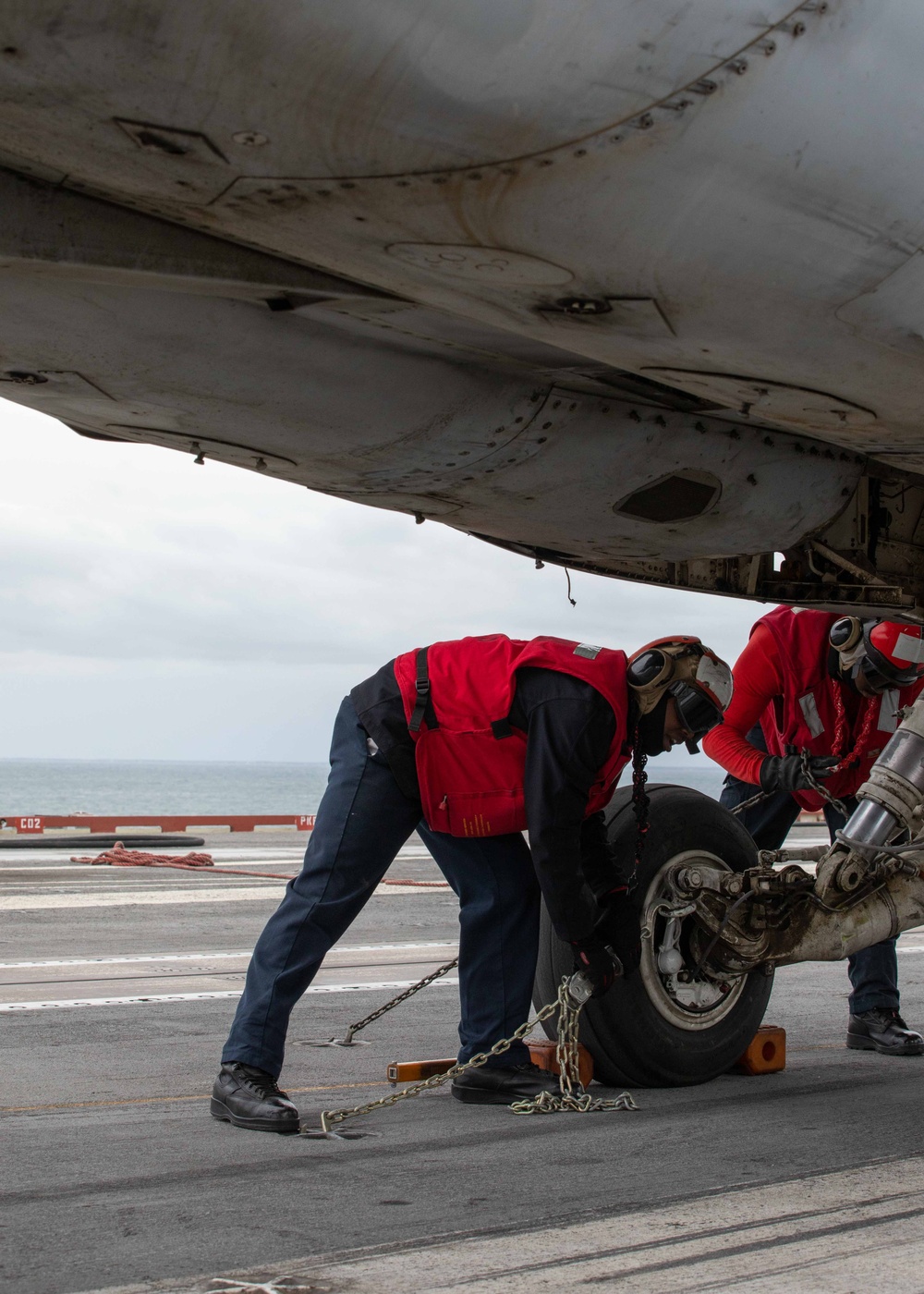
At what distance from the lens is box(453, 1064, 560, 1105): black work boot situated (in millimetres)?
4273

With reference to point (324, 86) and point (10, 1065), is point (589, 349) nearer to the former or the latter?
point (324, 86)

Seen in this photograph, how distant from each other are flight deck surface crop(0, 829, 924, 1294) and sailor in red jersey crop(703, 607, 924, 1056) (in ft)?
0.86

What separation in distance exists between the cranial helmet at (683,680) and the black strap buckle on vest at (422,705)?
587 mm

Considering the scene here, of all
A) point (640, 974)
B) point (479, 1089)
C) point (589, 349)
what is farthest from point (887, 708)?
point (589, 349)

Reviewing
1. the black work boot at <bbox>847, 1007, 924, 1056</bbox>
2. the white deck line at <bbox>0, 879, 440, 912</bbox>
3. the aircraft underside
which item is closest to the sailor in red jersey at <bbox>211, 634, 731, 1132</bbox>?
the aircraft underside

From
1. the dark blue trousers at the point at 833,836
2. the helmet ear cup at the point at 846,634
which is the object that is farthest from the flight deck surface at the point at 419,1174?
the helmet ear cup at the point at 846,634

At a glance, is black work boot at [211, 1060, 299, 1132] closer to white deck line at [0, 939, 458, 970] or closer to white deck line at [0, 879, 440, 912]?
white deck line at [0, 939, 458, 970]

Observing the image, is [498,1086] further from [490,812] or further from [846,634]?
[846,634]

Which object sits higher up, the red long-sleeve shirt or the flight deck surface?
the red long-sleeve shirt

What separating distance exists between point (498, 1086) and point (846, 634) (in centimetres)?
226

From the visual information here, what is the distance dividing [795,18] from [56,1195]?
112 inches

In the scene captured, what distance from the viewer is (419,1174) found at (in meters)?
3.38

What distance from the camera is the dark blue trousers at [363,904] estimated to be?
397cm

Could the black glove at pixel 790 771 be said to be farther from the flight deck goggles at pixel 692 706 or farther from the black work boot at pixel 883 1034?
the flight deck goggles at pixel 692 706
